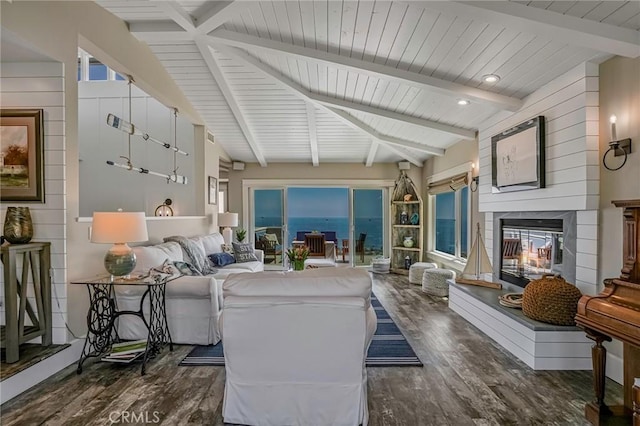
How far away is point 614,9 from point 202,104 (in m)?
5.20

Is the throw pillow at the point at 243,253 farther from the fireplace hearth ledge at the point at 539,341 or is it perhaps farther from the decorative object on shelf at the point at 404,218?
the fireplace hearth ledge at the point at 539,341

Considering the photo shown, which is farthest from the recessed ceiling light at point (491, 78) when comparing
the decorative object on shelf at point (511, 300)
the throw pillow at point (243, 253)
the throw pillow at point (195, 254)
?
the throw pillow at point (243, 253)

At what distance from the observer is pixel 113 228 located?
289 centimetres

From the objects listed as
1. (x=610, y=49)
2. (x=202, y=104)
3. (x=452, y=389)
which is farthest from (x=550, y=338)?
(x=202, y=104)

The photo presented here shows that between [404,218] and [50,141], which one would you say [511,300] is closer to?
[404,218]

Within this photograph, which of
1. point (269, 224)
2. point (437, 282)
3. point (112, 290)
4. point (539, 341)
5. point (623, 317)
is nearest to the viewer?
point (623, 317)

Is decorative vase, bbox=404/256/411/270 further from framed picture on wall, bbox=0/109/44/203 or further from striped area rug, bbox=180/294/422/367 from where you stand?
framed picture on wall, bbox=0/109/44/203

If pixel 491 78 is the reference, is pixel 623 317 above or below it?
below

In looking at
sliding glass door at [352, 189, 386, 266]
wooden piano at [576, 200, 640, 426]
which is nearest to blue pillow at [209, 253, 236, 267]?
sliding glass door at [352, 189, 386, 266]

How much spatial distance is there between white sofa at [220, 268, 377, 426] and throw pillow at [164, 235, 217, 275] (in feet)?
9.33

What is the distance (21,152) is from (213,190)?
12.6ft

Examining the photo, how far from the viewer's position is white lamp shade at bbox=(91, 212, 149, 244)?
2871mm

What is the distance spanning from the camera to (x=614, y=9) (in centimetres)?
213

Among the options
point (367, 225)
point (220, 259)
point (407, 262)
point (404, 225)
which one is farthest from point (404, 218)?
point (220, 259)
